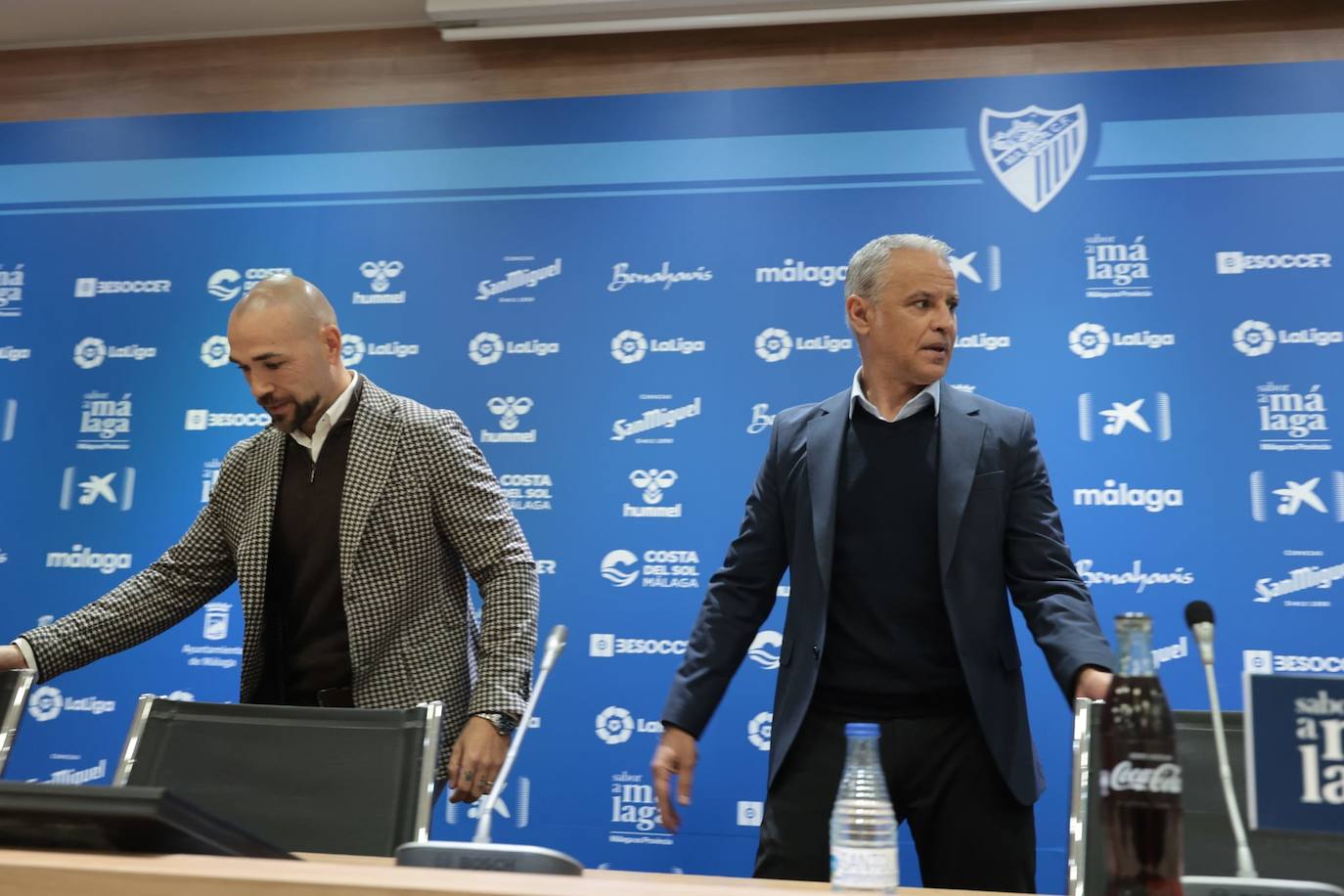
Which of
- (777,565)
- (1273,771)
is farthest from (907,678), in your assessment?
(1273,771)

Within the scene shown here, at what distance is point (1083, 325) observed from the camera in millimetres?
3607

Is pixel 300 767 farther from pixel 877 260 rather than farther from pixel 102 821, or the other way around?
pixel 877 260

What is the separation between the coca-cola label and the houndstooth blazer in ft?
4.73

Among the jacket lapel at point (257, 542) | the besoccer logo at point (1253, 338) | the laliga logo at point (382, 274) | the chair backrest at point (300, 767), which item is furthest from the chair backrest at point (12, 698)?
the besoccer logo at point (1253, 338)

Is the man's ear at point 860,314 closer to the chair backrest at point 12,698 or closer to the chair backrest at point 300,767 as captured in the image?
the chair backrest at point 300,767

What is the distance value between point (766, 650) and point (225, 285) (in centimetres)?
220

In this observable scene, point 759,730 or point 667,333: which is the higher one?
point 667,333

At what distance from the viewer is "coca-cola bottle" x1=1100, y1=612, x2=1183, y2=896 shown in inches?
38.1

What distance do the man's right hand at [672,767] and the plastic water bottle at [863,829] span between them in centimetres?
85

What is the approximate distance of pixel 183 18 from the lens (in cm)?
435

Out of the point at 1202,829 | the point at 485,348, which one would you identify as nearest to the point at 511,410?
the point at 485,348

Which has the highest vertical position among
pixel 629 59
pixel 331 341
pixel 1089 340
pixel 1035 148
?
pixel 629 59

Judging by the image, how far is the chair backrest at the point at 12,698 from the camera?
6.13ft

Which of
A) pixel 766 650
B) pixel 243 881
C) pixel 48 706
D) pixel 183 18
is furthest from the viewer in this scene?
pixel 183 18
